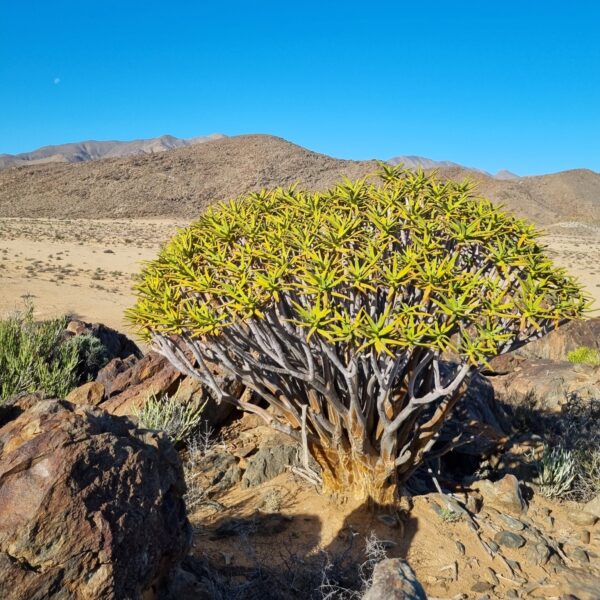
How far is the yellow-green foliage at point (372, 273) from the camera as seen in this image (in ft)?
14.0

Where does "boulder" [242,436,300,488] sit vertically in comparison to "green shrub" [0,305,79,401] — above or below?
below

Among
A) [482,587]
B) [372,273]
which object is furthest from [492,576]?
[372,273]

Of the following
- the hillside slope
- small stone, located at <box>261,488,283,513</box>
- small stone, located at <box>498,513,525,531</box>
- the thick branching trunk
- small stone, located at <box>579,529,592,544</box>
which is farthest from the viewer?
the hillside slope

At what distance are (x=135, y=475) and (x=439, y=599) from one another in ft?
7.82

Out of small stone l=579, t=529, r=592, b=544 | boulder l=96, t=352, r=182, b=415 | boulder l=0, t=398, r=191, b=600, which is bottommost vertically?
small stone l=579, t=529, r=592, b=544

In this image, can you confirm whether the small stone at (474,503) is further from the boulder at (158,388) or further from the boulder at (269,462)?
the boulder at (158,388)

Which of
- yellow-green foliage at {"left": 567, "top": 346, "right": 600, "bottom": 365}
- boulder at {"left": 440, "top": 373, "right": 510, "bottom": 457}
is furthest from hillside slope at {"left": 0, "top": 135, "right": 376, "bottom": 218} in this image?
boulder at {"left": 440, "top": 373, "right": 510, "bottom": 457}

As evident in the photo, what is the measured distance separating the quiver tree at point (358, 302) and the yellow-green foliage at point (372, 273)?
0.05 feet

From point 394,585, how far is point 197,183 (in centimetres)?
7100

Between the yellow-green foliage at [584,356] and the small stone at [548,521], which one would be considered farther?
the yellow-green foliage at [584,356]

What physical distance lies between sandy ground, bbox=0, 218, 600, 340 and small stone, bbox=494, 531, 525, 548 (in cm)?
294

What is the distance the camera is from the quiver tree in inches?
170

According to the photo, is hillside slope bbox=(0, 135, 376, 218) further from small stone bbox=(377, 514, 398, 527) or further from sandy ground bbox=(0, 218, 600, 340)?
small stone bbox=(377, 514, 398, 527)

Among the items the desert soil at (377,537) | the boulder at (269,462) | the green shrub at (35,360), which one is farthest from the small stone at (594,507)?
the green shrub at (35,360)
